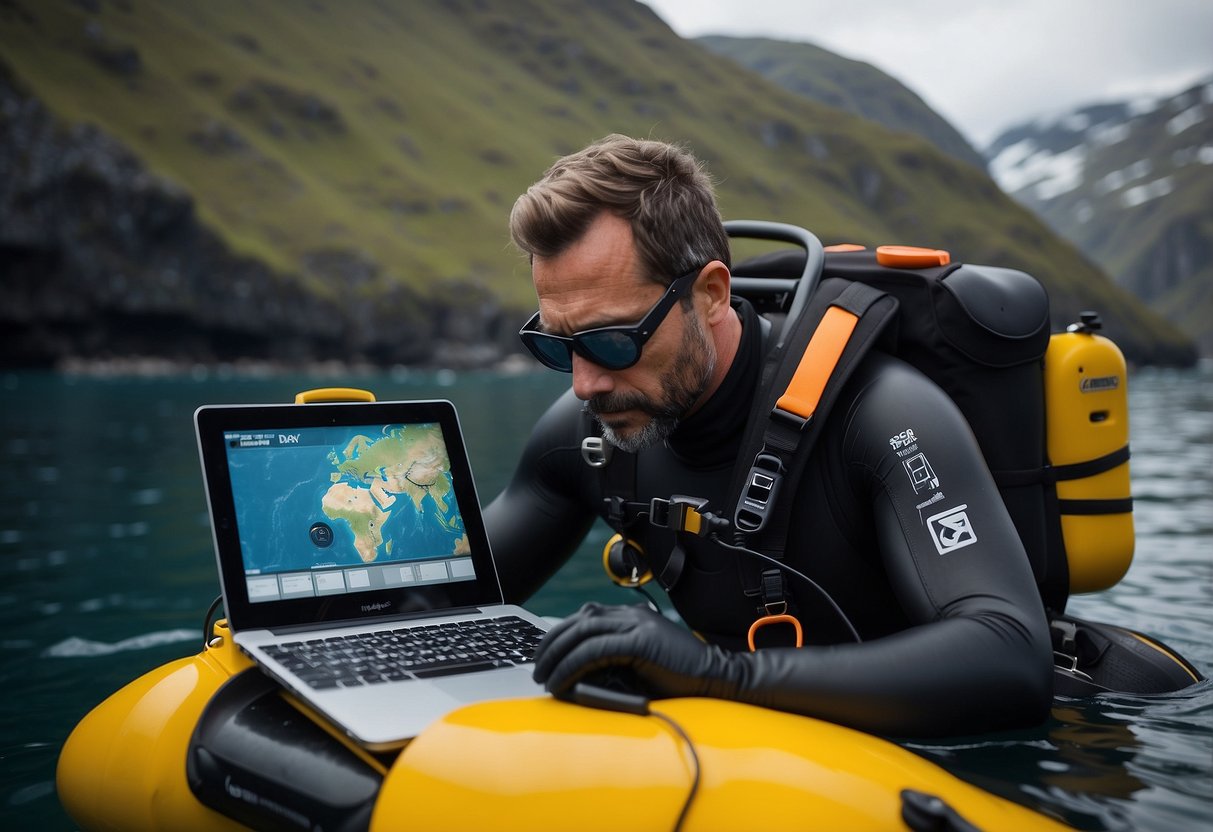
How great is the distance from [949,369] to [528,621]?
1602 mm

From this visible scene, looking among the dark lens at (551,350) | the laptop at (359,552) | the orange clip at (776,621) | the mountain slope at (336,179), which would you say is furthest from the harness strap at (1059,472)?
the mountain slope at (336,179)

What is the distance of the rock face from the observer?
221ft

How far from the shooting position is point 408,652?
8.11 ft

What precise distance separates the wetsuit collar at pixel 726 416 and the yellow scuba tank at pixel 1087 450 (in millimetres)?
1070

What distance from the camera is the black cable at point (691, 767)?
75.6 inches

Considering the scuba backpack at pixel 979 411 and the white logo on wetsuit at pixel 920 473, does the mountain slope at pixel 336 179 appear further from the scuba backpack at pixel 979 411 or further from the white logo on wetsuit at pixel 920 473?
the white logo on wetsuit at pixel 920 473

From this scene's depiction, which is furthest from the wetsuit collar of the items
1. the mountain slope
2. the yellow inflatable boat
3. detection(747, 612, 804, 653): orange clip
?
the mountain slope

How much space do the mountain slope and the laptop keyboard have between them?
61526 millimetres

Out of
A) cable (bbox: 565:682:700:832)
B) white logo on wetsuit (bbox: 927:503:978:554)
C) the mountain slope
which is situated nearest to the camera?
cable (bbox: 565:682:700:832)

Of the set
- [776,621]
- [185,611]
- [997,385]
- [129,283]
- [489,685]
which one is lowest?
[185,611]

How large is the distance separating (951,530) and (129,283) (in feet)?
265

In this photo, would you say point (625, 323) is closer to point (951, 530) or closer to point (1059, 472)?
point (951, 530)

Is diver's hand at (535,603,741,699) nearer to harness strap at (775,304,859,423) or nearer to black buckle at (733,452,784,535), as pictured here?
black buckle at (733,452,784,535)

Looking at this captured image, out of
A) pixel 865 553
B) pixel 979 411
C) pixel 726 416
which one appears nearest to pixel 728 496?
pixel 726 416
